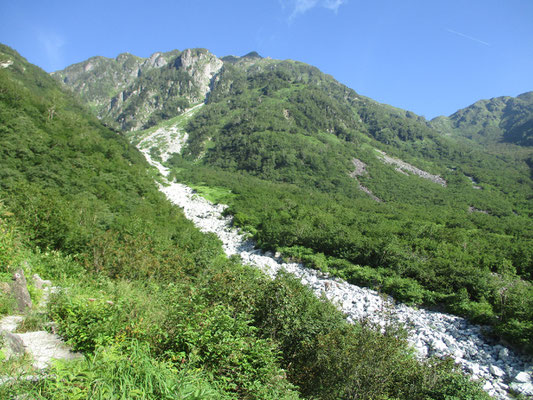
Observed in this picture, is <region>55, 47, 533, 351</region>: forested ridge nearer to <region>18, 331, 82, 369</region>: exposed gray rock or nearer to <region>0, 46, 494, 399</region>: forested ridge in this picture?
<region>0, 46, 494, 399</region>: forested ridge

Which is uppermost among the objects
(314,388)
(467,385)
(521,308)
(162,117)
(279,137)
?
(162,117)

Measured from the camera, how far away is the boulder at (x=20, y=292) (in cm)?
701

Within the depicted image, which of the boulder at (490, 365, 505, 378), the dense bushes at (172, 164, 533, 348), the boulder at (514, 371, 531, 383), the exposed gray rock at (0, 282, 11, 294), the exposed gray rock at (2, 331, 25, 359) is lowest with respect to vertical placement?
the boulder at (490, 365, 505, 378)

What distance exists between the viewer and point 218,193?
70.6 meters

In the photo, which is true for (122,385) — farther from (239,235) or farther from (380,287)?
(239,235)

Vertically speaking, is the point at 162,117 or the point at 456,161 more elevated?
the point at 162,117

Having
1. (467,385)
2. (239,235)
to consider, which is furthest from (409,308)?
(239,235)

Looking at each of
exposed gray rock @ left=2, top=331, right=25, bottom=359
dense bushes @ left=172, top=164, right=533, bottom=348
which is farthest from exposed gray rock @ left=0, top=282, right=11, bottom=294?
dense bushes @ left=172, top=164, right=533, bottom=348

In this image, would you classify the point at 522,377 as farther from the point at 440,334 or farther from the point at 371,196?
the point at 371,196

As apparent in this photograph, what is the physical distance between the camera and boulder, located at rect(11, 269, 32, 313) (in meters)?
7.01

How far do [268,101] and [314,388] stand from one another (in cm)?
15019

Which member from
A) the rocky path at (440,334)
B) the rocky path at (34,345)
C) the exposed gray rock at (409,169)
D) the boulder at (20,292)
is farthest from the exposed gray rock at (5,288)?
the exposed gray rock at (409,169)

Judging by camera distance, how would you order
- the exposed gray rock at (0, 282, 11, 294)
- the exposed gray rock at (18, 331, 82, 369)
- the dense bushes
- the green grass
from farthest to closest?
the green grass < the dense bushes < the exposed gray rock at (0, 282, 11, 294) < the exposed gray rock at (18, 331, 82, 369)

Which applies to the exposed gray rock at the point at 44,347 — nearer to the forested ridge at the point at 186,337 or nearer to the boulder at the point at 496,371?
the forested ridge at the point at 186,337
